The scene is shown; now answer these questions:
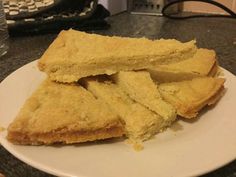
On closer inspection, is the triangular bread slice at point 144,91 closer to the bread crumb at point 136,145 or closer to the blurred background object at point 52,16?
the bread crumb at point 136,145

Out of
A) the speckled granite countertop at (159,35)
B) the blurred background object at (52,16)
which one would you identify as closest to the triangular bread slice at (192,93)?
the speckled granite countertop at (159,35)

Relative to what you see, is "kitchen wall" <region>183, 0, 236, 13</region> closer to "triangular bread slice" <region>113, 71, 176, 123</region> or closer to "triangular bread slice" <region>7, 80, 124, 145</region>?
"triangular bread slice" <region>113, 71, 176, 123</region>

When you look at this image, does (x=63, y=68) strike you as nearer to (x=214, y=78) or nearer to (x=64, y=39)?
(x=64, y=39)

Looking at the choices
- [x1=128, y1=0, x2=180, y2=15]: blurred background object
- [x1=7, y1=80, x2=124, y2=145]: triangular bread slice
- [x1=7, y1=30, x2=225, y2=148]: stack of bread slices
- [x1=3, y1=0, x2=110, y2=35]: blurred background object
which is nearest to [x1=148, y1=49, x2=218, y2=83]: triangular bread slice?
[x1=7, y1=30, x2=225, y2=148]: stack of bread slices

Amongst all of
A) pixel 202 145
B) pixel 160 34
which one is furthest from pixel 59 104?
pixel 160 34

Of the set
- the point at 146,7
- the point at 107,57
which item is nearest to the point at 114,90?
the point at 107,57

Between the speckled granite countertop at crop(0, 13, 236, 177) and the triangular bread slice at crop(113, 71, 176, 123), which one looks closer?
the triangular bread slice at crop(113, 71, 176, 123)

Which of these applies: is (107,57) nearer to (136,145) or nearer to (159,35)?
(136,145)
